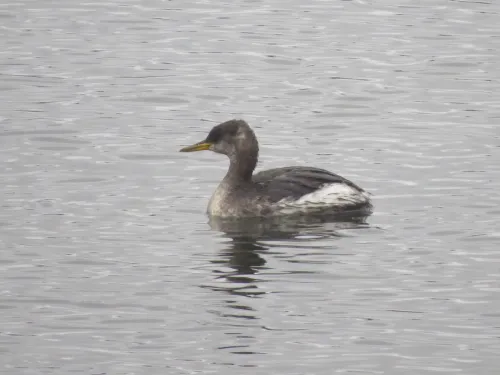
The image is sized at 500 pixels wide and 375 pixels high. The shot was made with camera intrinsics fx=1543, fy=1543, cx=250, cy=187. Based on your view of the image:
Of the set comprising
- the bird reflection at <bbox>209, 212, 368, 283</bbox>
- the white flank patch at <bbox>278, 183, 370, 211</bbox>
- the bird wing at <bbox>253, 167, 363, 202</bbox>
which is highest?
the bird wing at <bbox>253, 167, 363, 202</bbox>

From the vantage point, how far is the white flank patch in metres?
16.4

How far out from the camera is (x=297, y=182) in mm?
16594

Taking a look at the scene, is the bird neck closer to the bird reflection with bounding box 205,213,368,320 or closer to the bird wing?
the bird wing

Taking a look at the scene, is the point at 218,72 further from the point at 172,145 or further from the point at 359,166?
the point at 359,166

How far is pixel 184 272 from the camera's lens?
541 inches

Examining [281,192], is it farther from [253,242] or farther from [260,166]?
[260,166]

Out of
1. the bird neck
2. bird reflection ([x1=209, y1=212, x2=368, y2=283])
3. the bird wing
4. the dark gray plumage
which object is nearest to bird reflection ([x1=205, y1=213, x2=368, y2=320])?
bird reflection ([x1=209, y1=212, x2=368, y2=283])

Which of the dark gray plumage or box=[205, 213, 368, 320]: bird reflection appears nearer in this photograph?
box=[205, 213, 368, 320]: bird reflection

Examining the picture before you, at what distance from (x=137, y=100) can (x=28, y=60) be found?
3.32m

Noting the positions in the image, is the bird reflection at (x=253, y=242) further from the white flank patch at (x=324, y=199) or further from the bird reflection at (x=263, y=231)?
the white flank patch at (x=324, y=199)

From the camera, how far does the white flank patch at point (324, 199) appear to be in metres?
16.4

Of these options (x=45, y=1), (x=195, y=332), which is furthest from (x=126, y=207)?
(x=45, y=1)

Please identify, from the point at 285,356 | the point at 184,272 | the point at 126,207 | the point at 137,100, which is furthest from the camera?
the point at 137,100

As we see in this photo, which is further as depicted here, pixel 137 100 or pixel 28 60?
pixel 28 60
